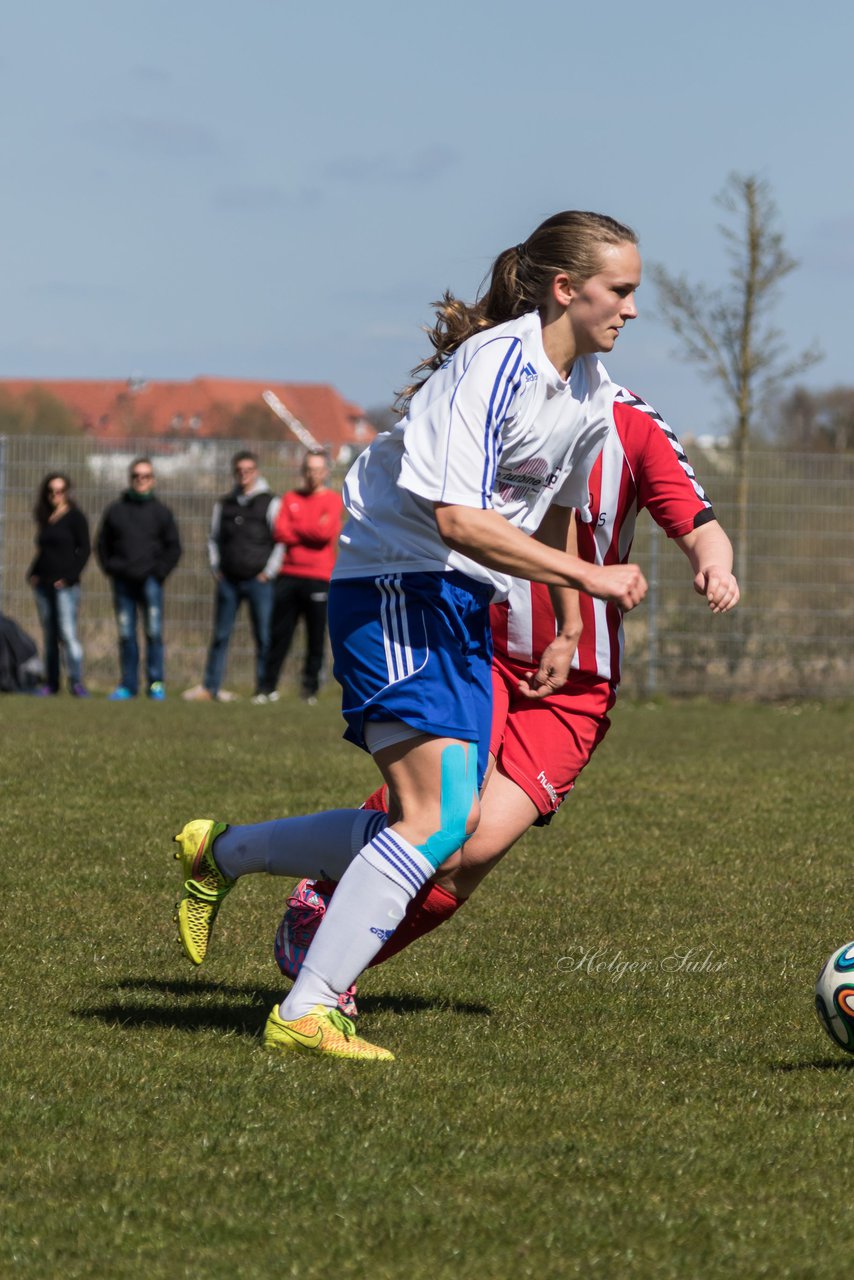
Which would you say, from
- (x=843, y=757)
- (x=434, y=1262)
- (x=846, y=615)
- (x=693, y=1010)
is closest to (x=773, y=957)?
(x=693, y=1010)

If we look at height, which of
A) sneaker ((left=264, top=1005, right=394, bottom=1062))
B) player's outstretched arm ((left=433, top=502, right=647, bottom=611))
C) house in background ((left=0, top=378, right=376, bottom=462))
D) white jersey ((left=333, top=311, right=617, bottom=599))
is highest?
house in background ((left=0, top=378, right=376, bottom=462))

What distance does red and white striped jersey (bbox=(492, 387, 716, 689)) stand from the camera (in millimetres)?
5074

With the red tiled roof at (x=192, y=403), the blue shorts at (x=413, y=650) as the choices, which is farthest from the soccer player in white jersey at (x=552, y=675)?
the red tiled roof at (x=192, y=403)

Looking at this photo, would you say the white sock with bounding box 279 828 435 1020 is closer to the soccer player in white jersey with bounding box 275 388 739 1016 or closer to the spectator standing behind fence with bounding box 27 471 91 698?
the soccer player in white jersey with bounding box 275 388 739 1016

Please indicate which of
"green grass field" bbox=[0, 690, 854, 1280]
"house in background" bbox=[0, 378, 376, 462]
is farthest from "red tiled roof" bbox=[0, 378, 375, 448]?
"green grass field" bbox=[0, 690, 854, 1280]

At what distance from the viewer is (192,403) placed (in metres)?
81.9

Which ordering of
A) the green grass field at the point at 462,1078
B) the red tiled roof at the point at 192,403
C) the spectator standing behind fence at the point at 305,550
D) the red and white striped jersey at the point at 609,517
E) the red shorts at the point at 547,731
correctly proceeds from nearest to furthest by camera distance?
the green grass field at the point at 462,1078
the red shorts at the point at 547,731
the red and white striped jersey at the point at 609,517
the spectator standing behind fence at the point at 305,550
the red tiled roof at the point at 192,403

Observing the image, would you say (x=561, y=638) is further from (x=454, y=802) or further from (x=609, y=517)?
(x=454, y=802)

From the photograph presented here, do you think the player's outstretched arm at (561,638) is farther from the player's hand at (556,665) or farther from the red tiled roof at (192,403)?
the red tiled roof at (192,403)

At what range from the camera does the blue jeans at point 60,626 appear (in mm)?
17266

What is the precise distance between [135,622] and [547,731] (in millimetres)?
12507

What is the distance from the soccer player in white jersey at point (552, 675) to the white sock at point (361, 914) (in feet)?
1.29

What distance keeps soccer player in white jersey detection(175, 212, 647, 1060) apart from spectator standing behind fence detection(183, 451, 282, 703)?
12.3m

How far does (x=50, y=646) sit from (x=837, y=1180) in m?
14.9
